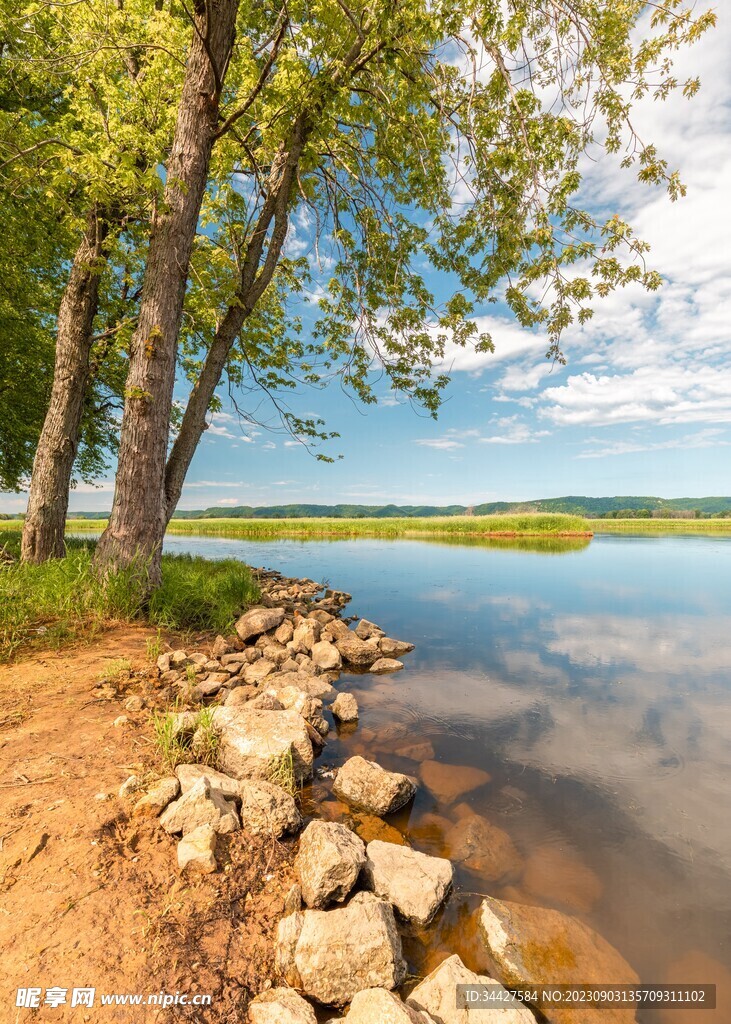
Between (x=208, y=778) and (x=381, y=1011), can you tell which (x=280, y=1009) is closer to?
(x=381, y=1011)

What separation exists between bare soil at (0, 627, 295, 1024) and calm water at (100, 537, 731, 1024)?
99 cm

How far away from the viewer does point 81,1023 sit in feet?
5.20

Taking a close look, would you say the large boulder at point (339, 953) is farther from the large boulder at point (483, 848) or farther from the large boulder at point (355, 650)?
the large boulder at point (355, 650)

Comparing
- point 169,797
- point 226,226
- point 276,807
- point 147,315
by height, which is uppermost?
point 226,226

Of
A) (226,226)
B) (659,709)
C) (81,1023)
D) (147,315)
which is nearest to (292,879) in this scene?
(81,1023)

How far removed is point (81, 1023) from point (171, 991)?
333 millimetres

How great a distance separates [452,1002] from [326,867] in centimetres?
81

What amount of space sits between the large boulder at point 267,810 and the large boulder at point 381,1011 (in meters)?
1.12

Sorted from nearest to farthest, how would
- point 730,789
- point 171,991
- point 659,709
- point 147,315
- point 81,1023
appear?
point 81,1023 < point 171,991 < point 730,789 < point 659,709 < point 147,315

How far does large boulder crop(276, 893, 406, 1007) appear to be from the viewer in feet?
6.56

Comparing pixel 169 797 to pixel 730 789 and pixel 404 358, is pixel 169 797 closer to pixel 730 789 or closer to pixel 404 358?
pixel 730 789

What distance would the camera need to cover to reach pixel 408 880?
2.57m

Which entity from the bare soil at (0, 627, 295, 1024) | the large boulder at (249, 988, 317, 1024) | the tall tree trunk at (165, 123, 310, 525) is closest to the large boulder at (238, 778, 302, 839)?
the bare soil at (0, 627, 295, 1024)

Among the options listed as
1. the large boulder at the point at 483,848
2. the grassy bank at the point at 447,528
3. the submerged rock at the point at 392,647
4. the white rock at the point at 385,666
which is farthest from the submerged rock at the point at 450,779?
the grassy bank at the point at 447,528
